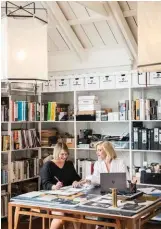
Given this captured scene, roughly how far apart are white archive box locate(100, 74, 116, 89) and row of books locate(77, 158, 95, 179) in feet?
3.78

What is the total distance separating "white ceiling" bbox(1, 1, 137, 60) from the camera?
16.8 feet

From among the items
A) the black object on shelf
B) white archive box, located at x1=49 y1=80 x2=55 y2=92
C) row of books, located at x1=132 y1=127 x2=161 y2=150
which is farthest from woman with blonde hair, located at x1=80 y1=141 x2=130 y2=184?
white archive box, located at x1=49 y1=80 x2=55 y2=92

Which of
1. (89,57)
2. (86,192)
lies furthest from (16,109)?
(86,192)

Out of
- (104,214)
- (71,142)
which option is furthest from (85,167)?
(104,214)

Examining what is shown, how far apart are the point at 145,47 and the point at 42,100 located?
465 centimetres

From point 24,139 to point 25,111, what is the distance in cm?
42

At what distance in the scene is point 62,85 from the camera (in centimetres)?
596

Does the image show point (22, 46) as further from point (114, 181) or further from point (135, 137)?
point (135, 137)

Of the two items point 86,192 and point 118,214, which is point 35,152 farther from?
point 118,214

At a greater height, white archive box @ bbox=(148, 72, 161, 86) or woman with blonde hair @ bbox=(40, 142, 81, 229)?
white archive box @ bbox=(148, 72, 161, 86)

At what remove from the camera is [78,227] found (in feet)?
12.8

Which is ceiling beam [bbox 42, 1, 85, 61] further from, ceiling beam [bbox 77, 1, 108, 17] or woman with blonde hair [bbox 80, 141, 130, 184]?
woman with blonde hair [bbox 80, 141, 130, 184]

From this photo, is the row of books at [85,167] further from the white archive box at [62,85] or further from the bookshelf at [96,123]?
the white archive box at [62,85]

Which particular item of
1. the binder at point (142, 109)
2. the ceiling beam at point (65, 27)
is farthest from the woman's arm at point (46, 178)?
the ceiling beam at point (65, 27)
